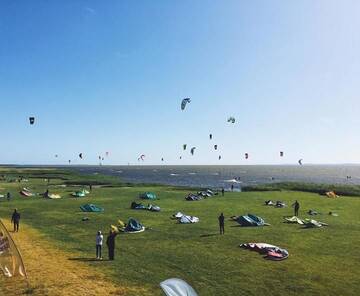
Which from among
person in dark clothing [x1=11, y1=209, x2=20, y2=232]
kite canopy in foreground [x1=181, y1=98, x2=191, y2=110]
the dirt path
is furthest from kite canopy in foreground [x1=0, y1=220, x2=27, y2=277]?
kite canopy in foreground [x1=181, y1=98, x2=191, y2=110]

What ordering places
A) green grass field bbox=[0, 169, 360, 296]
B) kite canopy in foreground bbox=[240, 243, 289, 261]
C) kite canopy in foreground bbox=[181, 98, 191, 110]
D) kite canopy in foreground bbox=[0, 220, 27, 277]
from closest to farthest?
kite canopy in foreground bbox=[0, 220, 27, 277] → green grass field bbox=[0, 169, 360, 296] → kite canopy in foreground bbox=[240, 243, 289, 261] → kite canopy in foreground bbox=[181, 98, 191, 110]

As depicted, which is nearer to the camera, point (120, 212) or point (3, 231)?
point (3, 231)

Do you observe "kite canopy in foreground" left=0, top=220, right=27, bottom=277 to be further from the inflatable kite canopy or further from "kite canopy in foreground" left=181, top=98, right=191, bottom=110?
"kite canopy in foreground" left=181, top=98, right=191, bottom=110

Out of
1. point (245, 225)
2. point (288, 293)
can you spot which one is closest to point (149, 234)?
point (245, 225)

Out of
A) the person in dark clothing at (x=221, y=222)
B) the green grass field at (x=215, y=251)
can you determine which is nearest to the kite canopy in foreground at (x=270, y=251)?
the green grass field at (x=215, y=251)

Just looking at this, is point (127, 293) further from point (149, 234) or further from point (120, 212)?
point (120, 212)

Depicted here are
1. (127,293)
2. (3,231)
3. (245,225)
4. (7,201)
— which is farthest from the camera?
(7,201)
